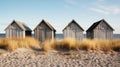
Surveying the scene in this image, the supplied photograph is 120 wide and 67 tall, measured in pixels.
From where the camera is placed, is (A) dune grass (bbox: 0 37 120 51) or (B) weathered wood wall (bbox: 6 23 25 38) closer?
(A) dune grass (bbox: 0 37 120 51)

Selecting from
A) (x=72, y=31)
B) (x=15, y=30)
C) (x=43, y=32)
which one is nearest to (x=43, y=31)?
(x=43, y=32)

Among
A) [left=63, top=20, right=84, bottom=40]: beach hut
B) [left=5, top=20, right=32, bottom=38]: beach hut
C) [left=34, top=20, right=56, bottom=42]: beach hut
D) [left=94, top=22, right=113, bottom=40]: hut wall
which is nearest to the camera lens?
[left=63, top=20, right=84, bottom=40]: beach hut

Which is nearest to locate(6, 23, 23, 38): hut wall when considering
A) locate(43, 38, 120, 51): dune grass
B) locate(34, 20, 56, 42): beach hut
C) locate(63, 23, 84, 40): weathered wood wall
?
locate(34, 20, 56, 42): beach hut

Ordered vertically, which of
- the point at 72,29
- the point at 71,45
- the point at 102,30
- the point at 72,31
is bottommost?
the point at 71,45

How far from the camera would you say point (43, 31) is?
27078 mm

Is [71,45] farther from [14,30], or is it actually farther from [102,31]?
[14,30]

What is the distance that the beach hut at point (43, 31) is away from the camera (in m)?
27.0

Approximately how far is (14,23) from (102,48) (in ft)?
44.0

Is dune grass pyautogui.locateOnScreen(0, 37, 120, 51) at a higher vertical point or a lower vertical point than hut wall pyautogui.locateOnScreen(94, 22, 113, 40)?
lower

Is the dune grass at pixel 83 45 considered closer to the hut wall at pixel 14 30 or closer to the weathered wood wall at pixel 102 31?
the weathered wood wall at pixel 102 31

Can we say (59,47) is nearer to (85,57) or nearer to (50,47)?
(50,47)

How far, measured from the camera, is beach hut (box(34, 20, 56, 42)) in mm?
26969

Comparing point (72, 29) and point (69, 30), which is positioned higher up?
point (72, 29)

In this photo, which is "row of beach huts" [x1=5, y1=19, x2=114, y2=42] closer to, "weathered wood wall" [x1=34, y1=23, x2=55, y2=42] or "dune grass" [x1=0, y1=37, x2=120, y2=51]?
"weathered wood wall" [x1=34, y1=23, x2=55, y2=42]
